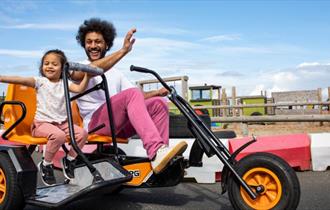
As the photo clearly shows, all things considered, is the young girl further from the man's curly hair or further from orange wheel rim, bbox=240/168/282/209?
orange wheel rim, bbox=240/168/282/209

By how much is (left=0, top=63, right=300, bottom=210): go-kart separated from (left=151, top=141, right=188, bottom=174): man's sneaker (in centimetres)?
7

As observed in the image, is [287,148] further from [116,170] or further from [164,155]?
[116,170]

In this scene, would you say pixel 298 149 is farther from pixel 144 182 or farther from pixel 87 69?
pixel 87 69

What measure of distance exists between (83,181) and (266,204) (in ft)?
4.49

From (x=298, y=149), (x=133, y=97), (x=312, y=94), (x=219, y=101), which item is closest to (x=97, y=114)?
(x=133, y=97)

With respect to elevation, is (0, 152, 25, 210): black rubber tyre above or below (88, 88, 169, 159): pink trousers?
below

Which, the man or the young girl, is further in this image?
the young girl

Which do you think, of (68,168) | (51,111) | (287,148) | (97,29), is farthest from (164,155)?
(287,148)

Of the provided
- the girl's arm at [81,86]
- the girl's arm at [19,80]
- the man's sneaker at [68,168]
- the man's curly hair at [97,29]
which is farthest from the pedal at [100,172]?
the man's curly hair at [97,29]

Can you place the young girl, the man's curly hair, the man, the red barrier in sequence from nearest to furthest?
1. the man
2. the young girl
3. the man's curly hair
4. the red barrier

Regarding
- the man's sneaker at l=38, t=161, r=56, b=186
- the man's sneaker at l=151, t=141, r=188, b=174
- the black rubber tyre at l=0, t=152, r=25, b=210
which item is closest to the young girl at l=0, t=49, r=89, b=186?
the man's sneaker at l=38, t=161, r=56, b=186

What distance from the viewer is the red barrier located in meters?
5.04

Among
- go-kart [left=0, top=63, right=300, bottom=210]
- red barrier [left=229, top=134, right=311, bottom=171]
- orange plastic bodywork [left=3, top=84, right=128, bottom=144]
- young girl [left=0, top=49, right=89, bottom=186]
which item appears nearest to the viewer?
go-kart [left=0, top=63, right=300, bottom=210]

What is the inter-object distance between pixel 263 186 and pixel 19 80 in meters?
2.10
